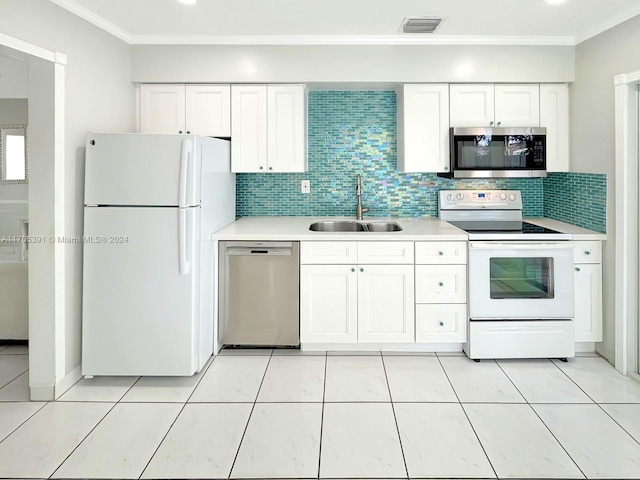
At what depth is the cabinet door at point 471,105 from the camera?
149 inches

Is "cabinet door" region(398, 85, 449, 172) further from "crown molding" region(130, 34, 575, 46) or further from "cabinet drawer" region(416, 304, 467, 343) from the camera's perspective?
"cabinet drawer" region(416, 304, 467, 343)

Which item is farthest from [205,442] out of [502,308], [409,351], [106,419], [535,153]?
[535,153]

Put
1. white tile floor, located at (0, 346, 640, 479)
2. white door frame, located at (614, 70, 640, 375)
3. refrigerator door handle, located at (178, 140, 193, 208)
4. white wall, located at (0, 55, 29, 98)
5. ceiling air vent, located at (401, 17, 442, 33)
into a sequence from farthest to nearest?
white wall, located at (0, 55, 29, 98), ceiling air vent, located at (401, 17, 442, 33), white door frame, located at (614, 70, 640, 375), refrigerator door handle, located at (178, 140, 193, 208), white tile floor, located at (0, 346, 640, 479)

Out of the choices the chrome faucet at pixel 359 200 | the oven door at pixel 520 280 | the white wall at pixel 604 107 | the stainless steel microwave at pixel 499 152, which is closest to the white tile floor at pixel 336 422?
the oven door at pixel 520 280

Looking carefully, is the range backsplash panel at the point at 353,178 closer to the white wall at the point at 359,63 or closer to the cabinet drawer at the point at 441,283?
the white wall at the point at 359,63

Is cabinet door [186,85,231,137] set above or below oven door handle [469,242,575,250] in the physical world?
above

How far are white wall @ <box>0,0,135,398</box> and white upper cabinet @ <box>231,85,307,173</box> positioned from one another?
2.93 ft

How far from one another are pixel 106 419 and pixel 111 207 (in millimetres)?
1166

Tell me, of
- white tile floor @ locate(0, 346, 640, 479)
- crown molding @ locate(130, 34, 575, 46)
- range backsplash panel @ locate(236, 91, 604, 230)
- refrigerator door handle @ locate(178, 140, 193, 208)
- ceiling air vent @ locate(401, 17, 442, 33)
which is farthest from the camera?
range backsplash panel @ locate(236, 91, 604, 230)

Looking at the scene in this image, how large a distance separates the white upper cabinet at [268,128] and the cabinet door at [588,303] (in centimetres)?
212

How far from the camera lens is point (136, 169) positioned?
2.96m

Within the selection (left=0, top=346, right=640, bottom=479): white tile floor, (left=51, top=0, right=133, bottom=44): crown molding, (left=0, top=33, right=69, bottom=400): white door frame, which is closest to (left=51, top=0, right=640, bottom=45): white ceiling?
(left=51, top=0, right=133, bottom=44): crown molding

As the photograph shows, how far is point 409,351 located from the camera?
3.60 metres

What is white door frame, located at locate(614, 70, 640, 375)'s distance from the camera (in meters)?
3.12
